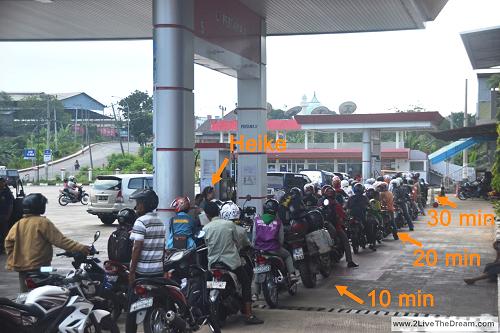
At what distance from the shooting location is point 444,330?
7.34m

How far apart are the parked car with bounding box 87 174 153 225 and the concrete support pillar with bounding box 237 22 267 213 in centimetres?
614

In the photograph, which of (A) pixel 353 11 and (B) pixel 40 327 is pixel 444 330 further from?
(A) pixel 353 11

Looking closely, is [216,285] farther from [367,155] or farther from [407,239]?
[367,155]

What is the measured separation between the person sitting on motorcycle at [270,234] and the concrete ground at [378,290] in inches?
30.1

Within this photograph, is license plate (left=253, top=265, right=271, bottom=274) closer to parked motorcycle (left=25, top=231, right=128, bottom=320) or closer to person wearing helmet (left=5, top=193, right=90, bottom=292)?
parked motorcycle (left=25, top=231, right=128, bottom=320)

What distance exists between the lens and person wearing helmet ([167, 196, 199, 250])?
27.3 feet

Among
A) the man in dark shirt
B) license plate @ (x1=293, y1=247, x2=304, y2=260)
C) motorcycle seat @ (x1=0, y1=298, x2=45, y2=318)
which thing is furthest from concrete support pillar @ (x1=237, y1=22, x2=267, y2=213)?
motorcycle seat @ (x1=0, y1=298, x2=45, y2=318)

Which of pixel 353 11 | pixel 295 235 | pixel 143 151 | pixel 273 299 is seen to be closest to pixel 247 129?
pixel 353 11

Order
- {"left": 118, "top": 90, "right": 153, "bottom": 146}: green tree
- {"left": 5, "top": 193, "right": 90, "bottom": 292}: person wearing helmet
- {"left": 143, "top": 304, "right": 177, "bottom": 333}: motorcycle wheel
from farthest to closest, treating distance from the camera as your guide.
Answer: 1. {"left": 118, "top": 90, "right": 153, "bottom": 146}: green tree
2. {"left": 5, "top": 193, "right": 90, "bottom": 292}: person wearing helmet
3. {"left": 143, "top": 304, "right": 177, "bottom": 333}: motorcycle wheel

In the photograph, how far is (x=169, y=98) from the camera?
9570mm

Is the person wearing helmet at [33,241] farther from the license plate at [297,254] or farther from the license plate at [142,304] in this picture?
the license plate at [297,254]

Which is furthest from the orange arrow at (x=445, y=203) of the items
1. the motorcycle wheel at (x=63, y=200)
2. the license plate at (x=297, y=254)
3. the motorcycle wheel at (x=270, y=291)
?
the motorcycle wheel at (x=270, y=291)

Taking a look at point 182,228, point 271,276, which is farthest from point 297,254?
point 182,228

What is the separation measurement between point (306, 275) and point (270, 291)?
5.20 ft
